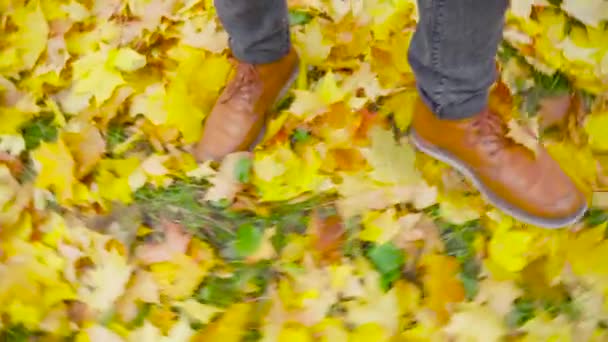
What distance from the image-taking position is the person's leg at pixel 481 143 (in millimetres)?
981

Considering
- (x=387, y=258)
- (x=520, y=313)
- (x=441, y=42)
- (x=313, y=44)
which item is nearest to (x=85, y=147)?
(x=313, y=44)

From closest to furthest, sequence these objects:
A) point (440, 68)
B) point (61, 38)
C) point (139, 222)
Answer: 1. point (440, 68)
2. point (139, 222)
3. point (61, 38)

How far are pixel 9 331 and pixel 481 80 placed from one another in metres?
0.84

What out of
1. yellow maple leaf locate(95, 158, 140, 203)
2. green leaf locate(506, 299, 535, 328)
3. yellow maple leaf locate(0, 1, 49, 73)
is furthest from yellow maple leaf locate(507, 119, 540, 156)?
yellow maple leaf locate(0, 1, 49, 73)

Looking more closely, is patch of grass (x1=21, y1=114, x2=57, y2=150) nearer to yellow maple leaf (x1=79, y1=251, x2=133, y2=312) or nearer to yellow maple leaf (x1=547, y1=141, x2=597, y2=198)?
yellow maple leaf (x1=79, y1=251, x2=133, y2=312)

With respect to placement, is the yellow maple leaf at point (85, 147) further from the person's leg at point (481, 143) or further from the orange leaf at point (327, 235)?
the person's leg at point (481, 143)

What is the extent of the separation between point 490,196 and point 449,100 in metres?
0.21

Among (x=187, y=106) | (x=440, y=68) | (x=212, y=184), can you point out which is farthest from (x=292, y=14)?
(x=440, y=68)

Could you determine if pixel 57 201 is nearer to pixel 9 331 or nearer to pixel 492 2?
pixel 9 331

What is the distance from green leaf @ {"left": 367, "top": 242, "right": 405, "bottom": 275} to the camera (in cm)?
112

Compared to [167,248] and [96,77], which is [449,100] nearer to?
[167,248]

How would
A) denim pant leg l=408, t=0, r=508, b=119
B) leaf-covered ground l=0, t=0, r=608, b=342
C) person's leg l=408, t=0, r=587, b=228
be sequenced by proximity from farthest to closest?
1. leaf-covered ground l=0, t=0, r=608, b=342
2. person's leg l=408, t=0, r=587, b=228
3. denim pant leg l=408, t=0, r=508, b=119

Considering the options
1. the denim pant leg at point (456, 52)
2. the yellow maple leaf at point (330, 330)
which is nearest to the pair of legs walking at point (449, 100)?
the denim pant leg at point (456, 52)

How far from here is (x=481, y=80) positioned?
3.27 feet
